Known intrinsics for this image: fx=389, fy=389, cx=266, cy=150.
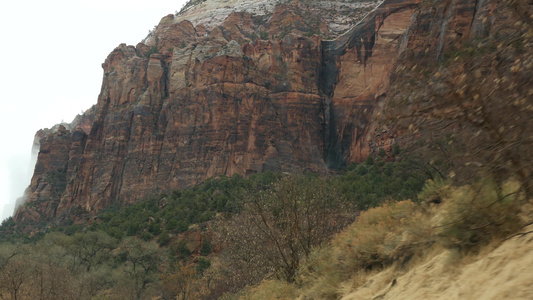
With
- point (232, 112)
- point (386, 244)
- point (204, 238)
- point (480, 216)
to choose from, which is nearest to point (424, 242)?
point (386, 244)

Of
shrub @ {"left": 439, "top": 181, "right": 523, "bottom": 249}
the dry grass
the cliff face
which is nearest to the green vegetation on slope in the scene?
the dry grass

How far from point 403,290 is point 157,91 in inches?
3242

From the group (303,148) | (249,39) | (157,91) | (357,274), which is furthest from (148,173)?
(357,274)

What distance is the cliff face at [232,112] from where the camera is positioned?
7156cm

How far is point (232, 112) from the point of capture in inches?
2899

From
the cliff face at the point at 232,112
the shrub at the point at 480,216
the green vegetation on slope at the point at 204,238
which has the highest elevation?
the cliff face at the point at 232,112

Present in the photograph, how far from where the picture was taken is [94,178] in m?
83.0

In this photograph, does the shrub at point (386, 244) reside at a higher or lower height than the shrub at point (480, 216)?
lower

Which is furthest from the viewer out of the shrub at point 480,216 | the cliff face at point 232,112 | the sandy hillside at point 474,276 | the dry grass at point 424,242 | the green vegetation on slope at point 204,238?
the cliff face at point 232,112

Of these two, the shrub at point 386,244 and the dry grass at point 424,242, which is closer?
the dry grass at point 424,242

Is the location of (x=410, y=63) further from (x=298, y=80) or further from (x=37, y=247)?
(x=298, y=80)

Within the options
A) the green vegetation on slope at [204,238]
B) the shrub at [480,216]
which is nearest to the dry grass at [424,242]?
the shrub at [480,216]

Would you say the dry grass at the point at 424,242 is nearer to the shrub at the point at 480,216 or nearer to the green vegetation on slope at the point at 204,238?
the shrub at the point at 480,216

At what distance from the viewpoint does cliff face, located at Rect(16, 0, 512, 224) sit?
7156 centimetres
